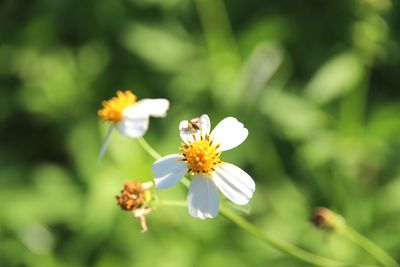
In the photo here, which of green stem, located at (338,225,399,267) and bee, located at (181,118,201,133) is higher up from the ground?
green stem, located at (338,225,399,267)

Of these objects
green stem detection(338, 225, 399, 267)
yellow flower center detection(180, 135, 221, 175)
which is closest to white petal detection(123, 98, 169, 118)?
yellow flower center detection(180, 135, 221, 175)

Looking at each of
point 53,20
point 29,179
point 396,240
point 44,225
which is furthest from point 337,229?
point 53,20

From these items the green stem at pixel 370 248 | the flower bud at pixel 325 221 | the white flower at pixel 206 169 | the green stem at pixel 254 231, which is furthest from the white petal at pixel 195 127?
the green stem at pixel 370 248

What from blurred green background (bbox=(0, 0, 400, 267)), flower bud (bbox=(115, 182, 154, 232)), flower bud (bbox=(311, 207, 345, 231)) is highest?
blurred green background (bbox=(0, 0, 400, 267))

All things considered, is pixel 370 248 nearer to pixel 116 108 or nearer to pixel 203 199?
pixel 203 199

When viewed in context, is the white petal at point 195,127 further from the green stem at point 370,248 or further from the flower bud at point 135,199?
the green stem at point 370,248

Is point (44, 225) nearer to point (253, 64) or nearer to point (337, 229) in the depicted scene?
point (253, 64)

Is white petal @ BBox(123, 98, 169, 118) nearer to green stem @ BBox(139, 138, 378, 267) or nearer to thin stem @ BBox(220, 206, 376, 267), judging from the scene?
green stem @ BBox(139, 138, 378, 267)
